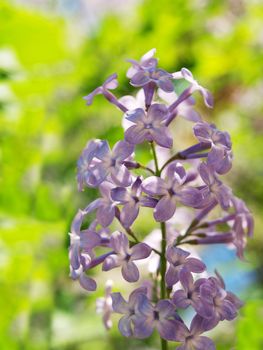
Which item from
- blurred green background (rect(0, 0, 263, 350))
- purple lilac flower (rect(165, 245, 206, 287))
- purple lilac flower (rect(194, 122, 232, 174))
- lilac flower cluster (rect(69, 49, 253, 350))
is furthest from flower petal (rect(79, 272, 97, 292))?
blurred green background (rect(0, 0, 263, 350))

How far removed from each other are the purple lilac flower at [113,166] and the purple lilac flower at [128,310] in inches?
5.5

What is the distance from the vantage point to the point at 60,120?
6.12 feet

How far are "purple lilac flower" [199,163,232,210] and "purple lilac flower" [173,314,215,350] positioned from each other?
0.15 m

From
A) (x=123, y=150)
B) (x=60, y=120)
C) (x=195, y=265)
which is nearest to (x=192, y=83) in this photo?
(x=123, y=150)

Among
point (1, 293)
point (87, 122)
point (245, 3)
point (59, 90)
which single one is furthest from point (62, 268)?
point (245, 3)

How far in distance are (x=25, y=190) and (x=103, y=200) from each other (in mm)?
795

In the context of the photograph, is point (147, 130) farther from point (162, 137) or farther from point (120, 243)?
point (120, 243)

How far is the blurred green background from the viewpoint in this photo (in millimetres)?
1504

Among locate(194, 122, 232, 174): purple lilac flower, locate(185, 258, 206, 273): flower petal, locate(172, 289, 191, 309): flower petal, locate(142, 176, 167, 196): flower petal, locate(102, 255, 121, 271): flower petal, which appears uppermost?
locate(194, 122, 232, 174): purple lilac flower

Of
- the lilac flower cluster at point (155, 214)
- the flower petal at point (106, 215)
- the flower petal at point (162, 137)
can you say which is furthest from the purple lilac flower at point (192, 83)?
the flower petal at point (106, 215)

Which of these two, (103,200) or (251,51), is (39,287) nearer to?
(103,200)

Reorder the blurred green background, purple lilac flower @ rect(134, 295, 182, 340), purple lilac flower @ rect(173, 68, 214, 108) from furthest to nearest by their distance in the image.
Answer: the blurred green background → purple lilac flower @ rect(173, 68, 214, 108) → purple lilac flower @ rect(134, 295, 182, 340)

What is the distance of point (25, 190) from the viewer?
5.33 feet

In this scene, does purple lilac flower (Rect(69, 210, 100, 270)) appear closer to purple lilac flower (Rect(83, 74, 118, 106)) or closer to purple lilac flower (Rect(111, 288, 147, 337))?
purple lilac flower (Rect(111, 288, 147, 337))
